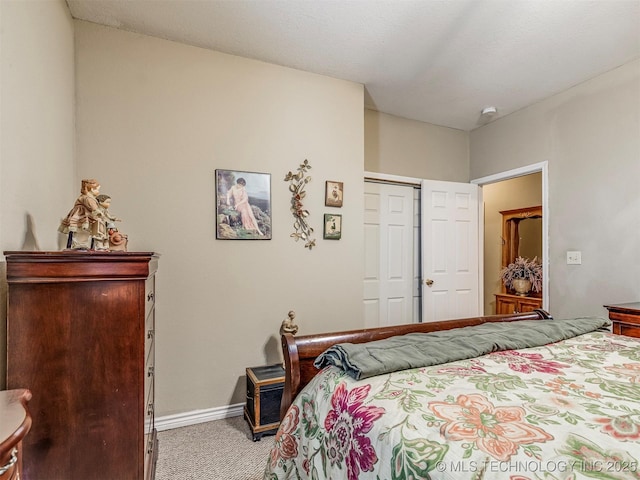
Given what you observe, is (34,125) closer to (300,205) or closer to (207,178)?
(207,178)

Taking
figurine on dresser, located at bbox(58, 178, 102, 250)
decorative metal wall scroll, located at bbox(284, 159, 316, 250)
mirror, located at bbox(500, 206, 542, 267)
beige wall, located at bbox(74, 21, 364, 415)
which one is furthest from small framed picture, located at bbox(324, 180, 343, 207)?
mirror, located at bbox(500, 206, 542, 267)

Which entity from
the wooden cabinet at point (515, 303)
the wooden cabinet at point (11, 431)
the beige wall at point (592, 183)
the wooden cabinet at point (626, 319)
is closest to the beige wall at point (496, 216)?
the wooden cabinet at point (515, 303)

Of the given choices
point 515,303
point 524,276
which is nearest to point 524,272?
point 524,276

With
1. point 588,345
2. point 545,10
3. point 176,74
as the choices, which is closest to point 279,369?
point 588,345

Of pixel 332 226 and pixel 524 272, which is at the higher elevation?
pixel 332 226

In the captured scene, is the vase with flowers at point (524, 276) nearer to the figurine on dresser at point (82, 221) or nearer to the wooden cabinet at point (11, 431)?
the figurine on dresser at point (82, 221)

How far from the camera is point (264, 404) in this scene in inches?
87.1

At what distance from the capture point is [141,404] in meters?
1.28

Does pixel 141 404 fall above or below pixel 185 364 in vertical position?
above

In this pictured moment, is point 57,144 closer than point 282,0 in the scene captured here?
Yes

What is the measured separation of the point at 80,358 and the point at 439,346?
1.37 meters

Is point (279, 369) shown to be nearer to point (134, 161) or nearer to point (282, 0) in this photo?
point (134, 161)

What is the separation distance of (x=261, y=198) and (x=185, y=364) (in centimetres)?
132

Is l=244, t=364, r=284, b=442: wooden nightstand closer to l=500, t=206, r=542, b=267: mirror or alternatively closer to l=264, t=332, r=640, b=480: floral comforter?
l=264, t=332, r=640, b=480: floral comforter
